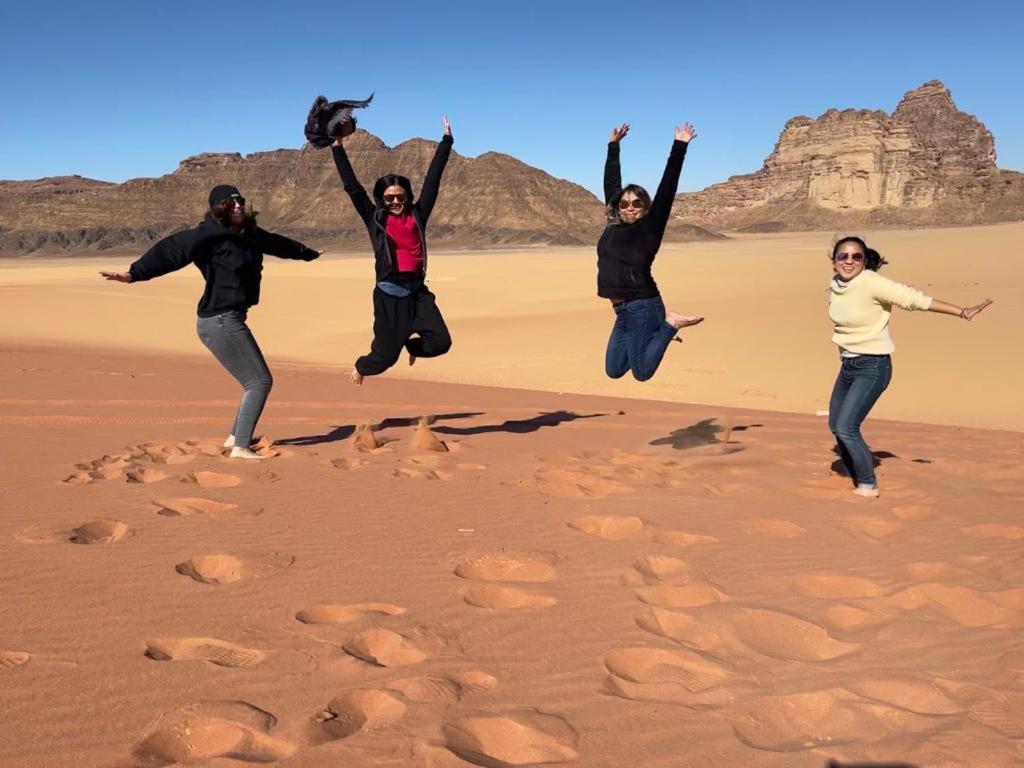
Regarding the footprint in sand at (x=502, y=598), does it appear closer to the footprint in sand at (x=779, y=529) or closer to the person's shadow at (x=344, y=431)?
the footprint in sand at (x=779, y=529)

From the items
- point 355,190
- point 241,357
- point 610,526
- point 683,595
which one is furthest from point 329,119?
point 683,595

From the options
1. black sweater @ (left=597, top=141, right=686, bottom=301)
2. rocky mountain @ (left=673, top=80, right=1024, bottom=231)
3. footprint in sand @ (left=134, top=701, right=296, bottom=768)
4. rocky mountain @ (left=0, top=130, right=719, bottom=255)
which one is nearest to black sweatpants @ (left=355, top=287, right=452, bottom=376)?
black sweater @ (left=597, top=141, right=686, bottom=301)

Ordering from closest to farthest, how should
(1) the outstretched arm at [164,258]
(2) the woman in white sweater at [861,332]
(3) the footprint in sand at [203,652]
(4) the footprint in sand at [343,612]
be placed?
(3) the footprint in sand at [203,652], (4) the footprint in sand at [343,612], (2) the woman in white sweater at [861,332], (1) the outstretched arm at [164,258]

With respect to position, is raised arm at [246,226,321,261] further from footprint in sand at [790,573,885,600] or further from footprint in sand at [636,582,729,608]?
footprint in sand at [790,573,885,600]

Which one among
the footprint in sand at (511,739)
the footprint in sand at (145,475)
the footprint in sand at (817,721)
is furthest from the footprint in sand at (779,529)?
the footprint in sand at (145,475)

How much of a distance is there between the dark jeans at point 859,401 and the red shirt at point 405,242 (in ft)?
10.3

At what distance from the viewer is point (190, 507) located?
5.04 meters

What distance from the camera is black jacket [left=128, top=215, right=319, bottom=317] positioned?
5.99 meters

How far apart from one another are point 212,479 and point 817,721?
408 centimetres

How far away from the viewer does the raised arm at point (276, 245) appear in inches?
251

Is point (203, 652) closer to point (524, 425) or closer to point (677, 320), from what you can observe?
point (677, 320)

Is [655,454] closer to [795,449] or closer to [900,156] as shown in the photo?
[795,449]

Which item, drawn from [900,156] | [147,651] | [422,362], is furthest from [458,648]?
[900,156]

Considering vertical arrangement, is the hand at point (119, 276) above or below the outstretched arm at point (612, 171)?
below
